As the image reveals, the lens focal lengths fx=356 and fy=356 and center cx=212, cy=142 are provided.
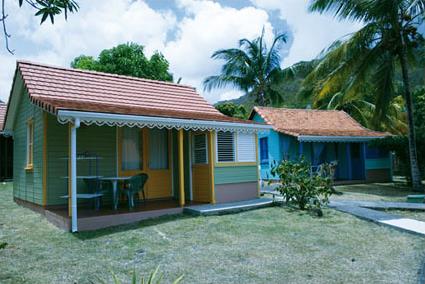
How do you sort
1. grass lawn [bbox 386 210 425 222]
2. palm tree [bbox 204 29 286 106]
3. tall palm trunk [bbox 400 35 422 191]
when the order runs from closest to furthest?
grass lawn [bbox 386 210 425 222]
tall palm trunk [bbox 400 35 422 191]
palm tree [bbox 204 29 286 106]

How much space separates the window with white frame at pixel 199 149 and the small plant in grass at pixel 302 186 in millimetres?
2124

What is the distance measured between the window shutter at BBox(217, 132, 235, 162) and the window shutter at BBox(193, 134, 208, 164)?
40cm

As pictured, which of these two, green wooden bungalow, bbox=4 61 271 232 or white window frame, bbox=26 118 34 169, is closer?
green wooden bungalow, bbox=4 61 271 232

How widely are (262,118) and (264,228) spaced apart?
1268 cm

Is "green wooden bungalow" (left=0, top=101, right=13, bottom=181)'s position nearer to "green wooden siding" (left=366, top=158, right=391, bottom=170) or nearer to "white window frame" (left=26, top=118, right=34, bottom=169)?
"white window frame" (left=26, top=118, right=34, bottom=169)

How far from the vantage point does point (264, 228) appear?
7.65 m

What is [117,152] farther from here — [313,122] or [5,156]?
[313,122]

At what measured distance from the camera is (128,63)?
31.9m

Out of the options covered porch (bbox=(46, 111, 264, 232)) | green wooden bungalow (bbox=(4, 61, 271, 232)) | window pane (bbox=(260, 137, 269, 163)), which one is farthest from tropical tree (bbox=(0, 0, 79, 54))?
window pane (bbox=(260, 137, 269, 163))

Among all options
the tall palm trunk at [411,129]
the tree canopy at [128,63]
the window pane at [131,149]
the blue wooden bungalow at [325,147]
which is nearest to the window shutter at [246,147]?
the window pane at [131,149]

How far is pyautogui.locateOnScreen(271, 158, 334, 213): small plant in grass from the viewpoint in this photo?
966 centimetres

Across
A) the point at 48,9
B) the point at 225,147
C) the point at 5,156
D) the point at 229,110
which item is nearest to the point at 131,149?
the point at 225,147

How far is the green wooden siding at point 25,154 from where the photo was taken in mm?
9609

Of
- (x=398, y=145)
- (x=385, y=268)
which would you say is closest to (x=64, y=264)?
(x=385, y=268)
